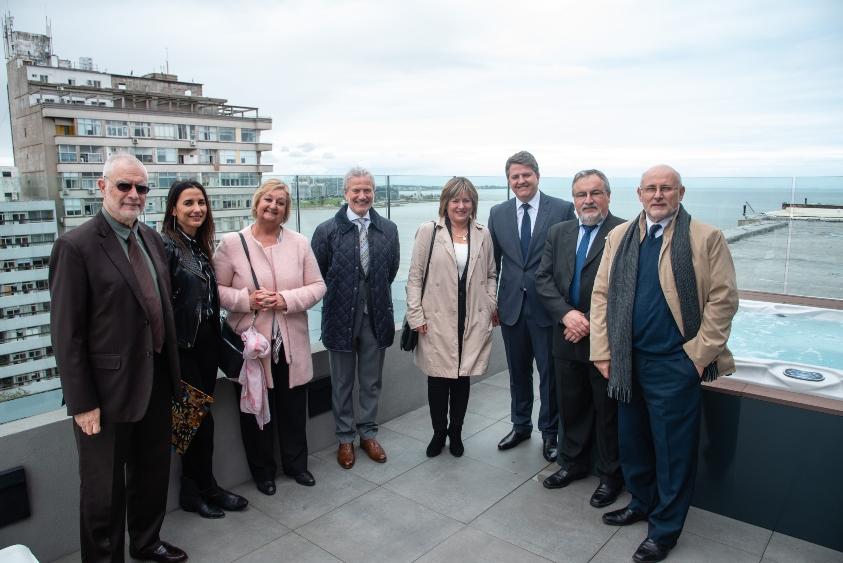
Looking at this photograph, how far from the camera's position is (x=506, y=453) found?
3326 mm

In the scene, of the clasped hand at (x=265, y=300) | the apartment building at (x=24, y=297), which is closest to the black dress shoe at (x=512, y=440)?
the clasped hand at (x=265, y=300)

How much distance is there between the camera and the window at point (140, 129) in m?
28.2

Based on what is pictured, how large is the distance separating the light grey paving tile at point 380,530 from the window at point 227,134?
35.3 metres

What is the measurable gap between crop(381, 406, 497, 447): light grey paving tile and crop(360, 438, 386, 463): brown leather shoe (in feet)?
1.15

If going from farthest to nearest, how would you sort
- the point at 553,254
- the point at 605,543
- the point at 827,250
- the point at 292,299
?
the point at 827,250 < the point at 553,254 < the point at 292,299 < the point at 605,543

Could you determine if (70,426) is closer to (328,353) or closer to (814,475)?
(328,353)

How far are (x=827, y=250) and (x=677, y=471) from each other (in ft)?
14.1

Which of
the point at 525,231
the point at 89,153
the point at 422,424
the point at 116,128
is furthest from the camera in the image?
the point at 116,128

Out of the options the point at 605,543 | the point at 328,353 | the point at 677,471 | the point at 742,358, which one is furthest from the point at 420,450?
the point at 742,358

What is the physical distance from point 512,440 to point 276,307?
169cm

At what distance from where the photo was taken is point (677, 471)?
7.62 feet

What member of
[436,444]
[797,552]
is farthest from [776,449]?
[436,444]

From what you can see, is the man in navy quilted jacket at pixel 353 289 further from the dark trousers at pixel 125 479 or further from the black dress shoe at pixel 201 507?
the dark trousers at pixel 125 479

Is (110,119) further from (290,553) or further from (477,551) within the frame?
(477,551)
